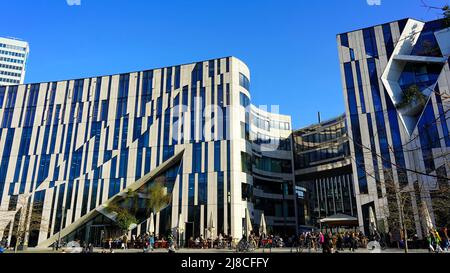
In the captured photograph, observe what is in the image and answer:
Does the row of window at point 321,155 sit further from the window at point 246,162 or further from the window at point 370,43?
the window at point 246,162

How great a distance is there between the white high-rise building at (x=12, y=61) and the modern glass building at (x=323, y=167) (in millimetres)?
137607

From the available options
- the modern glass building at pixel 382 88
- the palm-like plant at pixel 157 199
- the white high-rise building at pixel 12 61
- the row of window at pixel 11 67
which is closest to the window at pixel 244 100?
the modern glass building at pixel 382 88

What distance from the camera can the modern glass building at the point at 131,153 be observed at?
4147cm

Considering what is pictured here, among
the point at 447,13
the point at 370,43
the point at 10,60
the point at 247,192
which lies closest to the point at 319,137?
the point at 370,43

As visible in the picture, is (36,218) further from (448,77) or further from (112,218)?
(448,77)

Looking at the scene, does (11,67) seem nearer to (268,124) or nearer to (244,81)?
(268,124)

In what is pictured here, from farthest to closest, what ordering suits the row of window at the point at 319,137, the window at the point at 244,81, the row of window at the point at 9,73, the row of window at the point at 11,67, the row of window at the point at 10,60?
the row of window at the point at 10,60, the row of window at the point at 11,67, the row of window at the point at 9,73, the row of window at the point at 319,137, the window at the point at 244,81

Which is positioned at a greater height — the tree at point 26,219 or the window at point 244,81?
the window at point 244,81

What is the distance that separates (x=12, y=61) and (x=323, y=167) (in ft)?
492

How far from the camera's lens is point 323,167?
5519 cm

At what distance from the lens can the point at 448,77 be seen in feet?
118

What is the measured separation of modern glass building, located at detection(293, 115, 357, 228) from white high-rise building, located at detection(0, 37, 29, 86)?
451 feet

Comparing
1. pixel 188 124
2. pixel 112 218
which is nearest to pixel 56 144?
pixel 112 218
